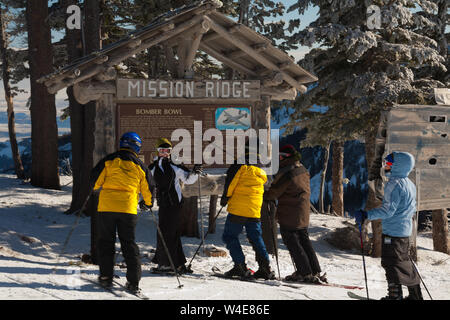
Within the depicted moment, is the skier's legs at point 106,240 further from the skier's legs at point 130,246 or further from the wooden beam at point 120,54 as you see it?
the wooden beam at point 120,54

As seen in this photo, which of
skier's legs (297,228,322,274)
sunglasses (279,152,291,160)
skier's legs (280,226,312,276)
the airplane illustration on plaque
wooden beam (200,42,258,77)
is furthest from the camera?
wooden beam (200,42,258,77)

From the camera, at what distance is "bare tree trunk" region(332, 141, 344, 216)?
20.6m

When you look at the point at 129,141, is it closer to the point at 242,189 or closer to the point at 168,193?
the point at 168,193

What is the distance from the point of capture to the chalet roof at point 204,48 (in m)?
9.02

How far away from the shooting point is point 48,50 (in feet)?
60.1

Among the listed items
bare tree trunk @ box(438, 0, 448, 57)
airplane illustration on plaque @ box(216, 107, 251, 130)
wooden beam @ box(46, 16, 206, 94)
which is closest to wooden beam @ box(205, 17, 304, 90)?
wooden beam @ box(46, 16, 206, 94)

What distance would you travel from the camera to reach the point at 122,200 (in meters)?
6.85

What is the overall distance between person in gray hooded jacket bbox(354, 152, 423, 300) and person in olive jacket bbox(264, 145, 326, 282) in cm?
170

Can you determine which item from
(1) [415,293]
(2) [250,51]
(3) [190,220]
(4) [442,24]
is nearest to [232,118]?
(2) [250,51]

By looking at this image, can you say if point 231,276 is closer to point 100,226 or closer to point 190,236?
point 100,226

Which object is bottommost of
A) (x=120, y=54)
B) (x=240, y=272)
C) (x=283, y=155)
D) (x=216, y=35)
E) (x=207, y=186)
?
(x=240, y=272)

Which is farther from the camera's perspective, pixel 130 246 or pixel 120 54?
pixel 120 54

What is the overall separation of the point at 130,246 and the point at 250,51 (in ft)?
16.2

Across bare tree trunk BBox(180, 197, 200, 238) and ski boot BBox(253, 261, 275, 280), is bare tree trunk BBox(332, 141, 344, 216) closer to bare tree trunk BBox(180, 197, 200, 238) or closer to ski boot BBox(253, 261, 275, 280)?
bare tree trunk BBox(180, 197, 200, 238)
